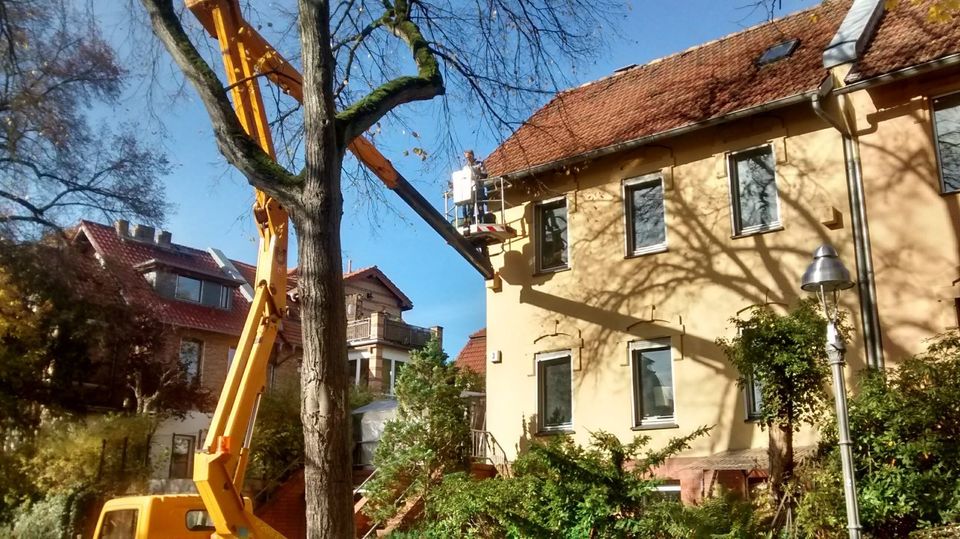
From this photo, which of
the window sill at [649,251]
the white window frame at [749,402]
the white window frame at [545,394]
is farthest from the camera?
the white window frame at [545,394]

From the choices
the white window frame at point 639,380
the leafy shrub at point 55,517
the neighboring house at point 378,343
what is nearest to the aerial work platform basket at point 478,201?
the white window frame at point 639,380

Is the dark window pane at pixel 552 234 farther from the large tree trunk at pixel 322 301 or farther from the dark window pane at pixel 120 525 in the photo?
the large tree trunk at pixel 322 301

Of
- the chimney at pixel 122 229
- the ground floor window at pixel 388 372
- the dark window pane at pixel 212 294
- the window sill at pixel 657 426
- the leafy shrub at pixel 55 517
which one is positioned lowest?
the leafy shrub at pixel 55 517

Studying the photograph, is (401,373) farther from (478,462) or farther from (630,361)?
(630,361)

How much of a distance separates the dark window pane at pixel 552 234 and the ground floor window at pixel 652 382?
2567mm

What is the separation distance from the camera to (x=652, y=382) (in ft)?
50.7

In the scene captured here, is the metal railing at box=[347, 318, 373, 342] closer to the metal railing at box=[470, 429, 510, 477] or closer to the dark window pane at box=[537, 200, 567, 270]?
the metal railing at box=[470, 429, 510, 477]

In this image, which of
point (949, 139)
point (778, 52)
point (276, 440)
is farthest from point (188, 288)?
point (949, 139)

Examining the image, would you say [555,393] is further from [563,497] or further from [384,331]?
[384,331]

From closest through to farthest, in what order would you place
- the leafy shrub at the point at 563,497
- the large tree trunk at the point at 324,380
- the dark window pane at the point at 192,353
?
the large tree trunk at the point at 324,380 → the leafy shrub at the point at 563,497 → the dark window pane at the point at 192,353

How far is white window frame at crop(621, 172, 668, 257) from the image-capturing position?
1583 centimetres

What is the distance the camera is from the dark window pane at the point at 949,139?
12.7m

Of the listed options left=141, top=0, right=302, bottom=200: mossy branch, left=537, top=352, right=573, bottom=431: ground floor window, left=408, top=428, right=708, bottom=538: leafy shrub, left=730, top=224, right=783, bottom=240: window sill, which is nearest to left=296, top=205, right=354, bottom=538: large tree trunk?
left=141, top=0, right=302, bottom=200: mossy branch

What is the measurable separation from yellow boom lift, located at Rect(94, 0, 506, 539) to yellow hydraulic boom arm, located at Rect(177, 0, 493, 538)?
0.01 meters
